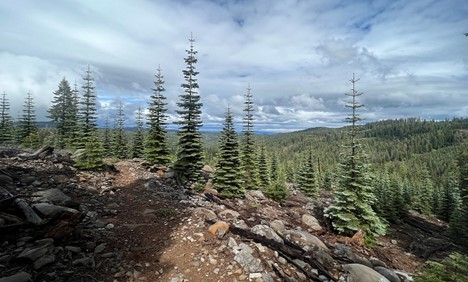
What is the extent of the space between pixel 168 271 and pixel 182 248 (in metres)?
1.20

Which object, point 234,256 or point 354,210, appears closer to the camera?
point 234,256

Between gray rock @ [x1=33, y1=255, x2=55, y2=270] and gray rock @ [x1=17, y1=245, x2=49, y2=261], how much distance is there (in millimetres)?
119

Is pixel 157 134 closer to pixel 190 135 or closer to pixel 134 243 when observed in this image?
pixel 190 135

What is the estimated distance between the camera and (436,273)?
6.99m

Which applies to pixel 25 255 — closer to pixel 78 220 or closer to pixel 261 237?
pixel 78 220

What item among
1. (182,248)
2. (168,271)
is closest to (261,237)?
(182,248)

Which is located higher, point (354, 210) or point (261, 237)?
point (261, 237)

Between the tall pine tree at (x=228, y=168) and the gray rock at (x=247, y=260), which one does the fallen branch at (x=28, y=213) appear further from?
the tall pine tree at (x=228, y=168)

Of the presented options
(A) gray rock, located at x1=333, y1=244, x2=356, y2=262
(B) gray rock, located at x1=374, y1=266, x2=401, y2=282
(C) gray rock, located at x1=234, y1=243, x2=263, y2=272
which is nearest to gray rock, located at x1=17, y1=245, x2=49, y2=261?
(C) gray rock, located at x1=234, y1=243, x2=263, y2=272

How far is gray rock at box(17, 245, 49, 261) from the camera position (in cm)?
701

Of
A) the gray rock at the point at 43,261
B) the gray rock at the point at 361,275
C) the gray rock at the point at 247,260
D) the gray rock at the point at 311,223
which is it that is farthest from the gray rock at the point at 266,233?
the gray rock at the point at 311,223

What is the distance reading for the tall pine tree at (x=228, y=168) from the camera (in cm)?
2398

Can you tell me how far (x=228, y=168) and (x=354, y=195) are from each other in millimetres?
10547

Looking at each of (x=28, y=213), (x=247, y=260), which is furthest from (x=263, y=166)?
(x=28, y=213)
